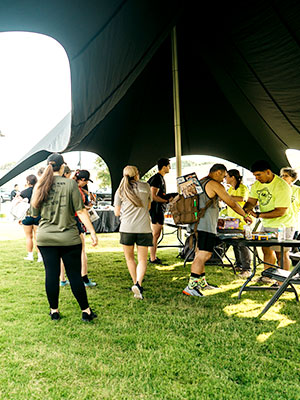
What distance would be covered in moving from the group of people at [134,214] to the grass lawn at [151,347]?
323 mm

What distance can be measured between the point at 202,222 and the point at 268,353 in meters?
1.76

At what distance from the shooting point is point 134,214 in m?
4.09

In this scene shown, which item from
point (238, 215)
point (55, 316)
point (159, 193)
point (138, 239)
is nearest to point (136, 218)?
point (138, 239)

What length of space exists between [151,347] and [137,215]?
164 centimetres

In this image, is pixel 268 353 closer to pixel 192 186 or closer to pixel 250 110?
pixel 192 186

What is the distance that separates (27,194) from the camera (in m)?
5.91

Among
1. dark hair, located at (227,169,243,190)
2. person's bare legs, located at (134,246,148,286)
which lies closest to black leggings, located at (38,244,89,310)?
person's bare legs, located at (134,246,148,286)

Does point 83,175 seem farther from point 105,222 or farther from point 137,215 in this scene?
point 105,222

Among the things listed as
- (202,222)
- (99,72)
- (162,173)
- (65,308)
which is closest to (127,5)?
(99,72)

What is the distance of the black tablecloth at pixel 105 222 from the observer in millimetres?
10961

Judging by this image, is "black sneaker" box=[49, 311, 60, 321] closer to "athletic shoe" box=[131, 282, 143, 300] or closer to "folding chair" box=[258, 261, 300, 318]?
"athletic shoe" box=[131, 282, 143, 300]

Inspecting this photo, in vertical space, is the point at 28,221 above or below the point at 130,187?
below

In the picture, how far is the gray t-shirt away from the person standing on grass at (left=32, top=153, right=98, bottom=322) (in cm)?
84

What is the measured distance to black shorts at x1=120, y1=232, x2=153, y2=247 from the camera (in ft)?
13.3
